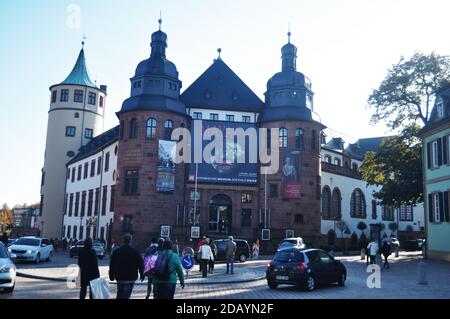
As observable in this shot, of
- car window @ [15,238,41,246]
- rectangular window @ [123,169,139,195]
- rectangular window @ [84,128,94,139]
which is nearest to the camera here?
car window @ [15,238,41,246]

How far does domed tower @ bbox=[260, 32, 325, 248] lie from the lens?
4662cm

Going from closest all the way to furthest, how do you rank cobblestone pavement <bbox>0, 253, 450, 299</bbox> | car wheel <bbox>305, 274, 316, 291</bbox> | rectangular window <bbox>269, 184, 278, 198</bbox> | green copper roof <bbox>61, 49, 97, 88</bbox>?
cobblestone pavement <bbox>0, 253, 450, 299</bbox> → car wheel <bbox>305, 274, 316, 291</bbox> → rectangular window <bbox>269, 184, 278, 198</bbox> → green copper roof <bbox>61, 49, 97, 88</bbox>

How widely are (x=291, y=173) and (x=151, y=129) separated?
13.8 metres

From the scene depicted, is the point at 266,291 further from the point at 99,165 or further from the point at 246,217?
the point at 99,165

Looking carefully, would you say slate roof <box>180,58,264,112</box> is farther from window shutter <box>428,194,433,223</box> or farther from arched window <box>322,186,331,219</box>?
window shutter <box>428,194,433,223</box>

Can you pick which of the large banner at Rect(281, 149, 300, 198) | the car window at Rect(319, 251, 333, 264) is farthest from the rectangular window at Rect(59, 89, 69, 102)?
the car window at Rect(319, 251, 333, 264)

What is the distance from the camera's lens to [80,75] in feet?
239

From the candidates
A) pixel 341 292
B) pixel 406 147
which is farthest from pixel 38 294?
pixel 406 147

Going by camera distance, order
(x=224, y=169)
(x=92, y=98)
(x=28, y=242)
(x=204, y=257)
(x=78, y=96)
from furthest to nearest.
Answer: (x=92, y=98) < (x=78, y=96) < (x=224, y=169) < (x=28, y=242) < (x=204, y=257)

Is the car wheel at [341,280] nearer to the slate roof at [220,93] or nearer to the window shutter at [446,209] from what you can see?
the window shutter at [446,209]

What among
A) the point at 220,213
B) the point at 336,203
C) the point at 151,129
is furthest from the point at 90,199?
the point at 336,203

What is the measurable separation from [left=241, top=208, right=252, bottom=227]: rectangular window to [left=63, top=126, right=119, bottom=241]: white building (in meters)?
12.6

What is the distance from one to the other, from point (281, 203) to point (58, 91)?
40652 mm

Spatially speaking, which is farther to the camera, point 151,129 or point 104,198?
point 104,198
